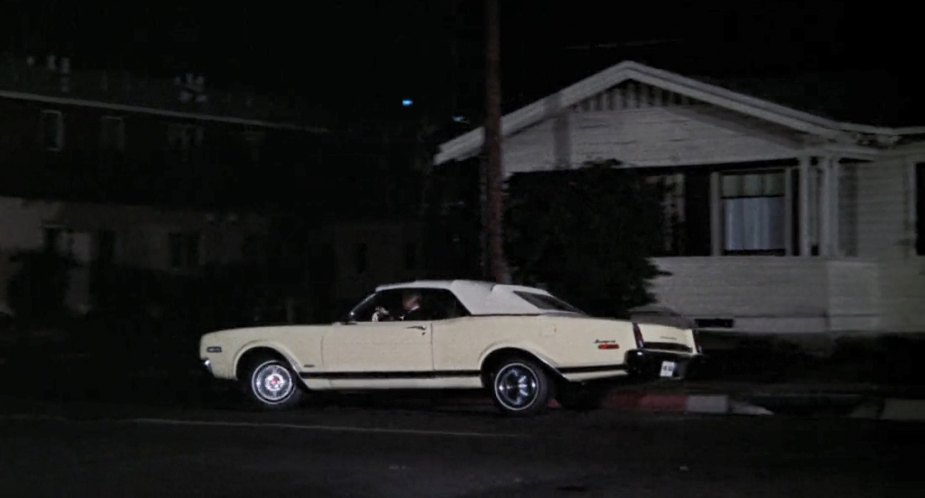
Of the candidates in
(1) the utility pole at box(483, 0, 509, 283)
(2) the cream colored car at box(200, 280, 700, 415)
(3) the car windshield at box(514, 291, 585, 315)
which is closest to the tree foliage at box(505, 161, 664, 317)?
(1) the utility pole at box(483, 0, 509, 283)

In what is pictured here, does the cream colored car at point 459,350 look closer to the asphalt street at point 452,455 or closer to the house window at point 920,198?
the asphalt street at point 452,455

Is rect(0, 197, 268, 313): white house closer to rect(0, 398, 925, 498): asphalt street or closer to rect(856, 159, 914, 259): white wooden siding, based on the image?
rect(0, 398, 925, 498): asphalt street

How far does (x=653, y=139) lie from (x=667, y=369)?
962 cm

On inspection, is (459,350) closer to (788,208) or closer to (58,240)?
(788,208)

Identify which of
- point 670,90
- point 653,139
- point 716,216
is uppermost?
point 670,90

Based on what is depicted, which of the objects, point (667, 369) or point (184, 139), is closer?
point (667, 369)

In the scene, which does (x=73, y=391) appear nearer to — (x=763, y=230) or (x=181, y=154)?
(x=763, y=230)

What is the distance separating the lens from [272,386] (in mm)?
17094

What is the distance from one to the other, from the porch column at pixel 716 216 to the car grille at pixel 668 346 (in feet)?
28.4

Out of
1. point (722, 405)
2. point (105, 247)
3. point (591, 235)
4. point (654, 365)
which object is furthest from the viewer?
point (105, 247)

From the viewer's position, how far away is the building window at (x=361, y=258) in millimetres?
46097

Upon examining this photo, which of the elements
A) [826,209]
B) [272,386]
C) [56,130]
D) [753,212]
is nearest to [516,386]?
[272,386]

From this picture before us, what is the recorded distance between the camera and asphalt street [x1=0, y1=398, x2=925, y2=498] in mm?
10672

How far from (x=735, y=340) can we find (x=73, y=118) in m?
21.4
